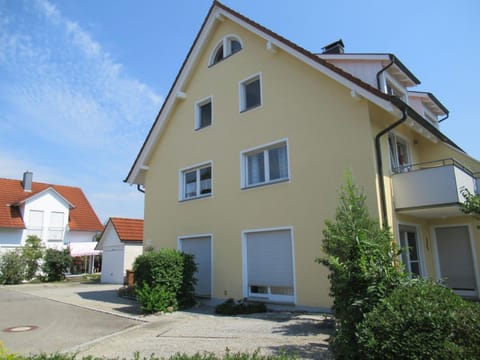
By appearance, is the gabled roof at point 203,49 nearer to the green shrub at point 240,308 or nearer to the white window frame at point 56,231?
the green shrub at point 240,308

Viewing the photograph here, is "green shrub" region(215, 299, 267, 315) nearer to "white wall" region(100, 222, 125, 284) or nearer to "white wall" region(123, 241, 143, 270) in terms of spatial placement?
"white wall" region(123, 241, 143, 270)

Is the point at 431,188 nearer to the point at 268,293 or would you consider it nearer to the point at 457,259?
the point at 457,259

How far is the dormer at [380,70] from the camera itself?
41.8 ft

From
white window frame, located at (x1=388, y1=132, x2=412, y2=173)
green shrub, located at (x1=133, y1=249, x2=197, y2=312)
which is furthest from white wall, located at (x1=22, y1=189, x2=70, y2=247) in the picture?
white window frame, located at (x1=388, y1=132, x2=412, y2=173)

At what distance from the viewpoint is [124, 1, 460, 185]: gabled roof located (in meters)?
9.68

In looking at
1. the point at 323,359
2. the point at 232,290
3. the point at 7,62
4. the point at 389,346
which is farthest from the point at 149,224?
the point at 389,346

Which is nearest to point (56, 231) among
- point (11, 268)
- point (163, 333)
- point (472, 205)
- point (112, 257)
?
point (11, 268)

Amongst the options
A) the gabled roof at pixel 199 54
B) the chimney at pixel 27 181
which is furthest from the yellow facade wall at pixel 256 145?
the chimney at pixel 27 181

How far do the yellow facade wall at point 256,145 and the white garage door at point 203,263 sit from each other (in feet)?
1.50

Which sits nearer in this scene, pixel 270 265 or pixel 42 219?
pixel 270 265

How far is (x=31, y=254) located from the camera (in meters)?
29.0

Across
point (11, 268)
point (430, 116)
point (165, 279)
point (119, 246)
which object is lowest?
point (165, 279)

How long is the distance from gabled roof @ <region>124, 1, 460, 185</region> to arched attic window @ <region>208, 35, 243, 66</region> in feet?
2.17

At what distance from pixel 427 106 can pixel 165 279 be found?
15.0m
